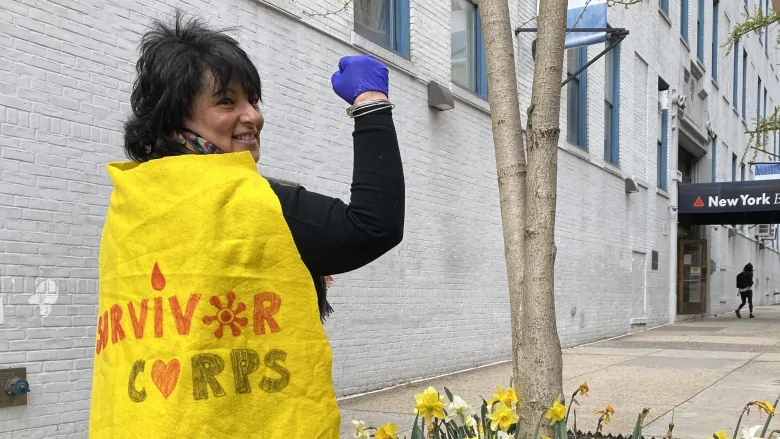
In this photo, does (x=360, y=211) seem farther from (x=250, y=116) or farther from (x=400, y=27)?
(x=400, y=27)

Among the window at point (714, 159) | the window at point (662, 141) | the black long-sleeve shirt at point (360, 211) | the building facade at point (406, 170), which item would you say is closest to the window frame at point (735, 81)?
the window at point (714, 159)

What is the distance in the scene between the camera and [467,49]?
34.5 ft

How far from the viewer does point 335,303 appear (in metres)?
7.48

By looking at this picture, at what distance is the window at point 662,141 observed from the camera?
1953 cm

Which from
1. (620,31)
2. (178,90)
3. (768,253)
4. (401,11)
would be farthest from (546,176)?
(768,253)

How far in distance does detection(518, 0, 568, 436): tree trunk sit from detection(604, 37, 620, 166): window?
12.3 metres

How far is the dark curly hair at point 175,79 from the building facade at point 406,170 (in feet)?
10.8

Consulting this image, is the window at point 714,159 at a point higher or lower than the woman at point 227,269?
higher

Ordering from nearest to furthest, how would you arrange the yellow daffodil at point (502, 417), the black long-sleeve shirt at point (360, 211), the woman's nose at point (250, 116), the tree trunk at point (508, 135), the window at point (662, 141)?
the black long-sleeve shirt at point (360, 211)
the woman's nose at point (250, 116)
the yellow daffodil at point (502, 417)
the tree trunk at point (508, 135)
the window at point (662, 141)

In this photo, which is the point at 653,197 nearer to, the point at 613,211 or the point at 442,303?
the point at 613,211

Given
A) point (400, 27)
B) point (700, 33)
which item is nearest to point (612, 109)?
point (400, 27)

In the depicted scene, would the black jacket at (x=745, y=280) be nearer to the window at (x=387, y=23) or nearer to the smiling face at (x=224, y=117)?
the window at (x=387, y=23)

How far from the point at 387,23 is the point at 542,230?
18.3ft

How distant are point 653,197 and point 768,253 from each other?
20.6 meters
